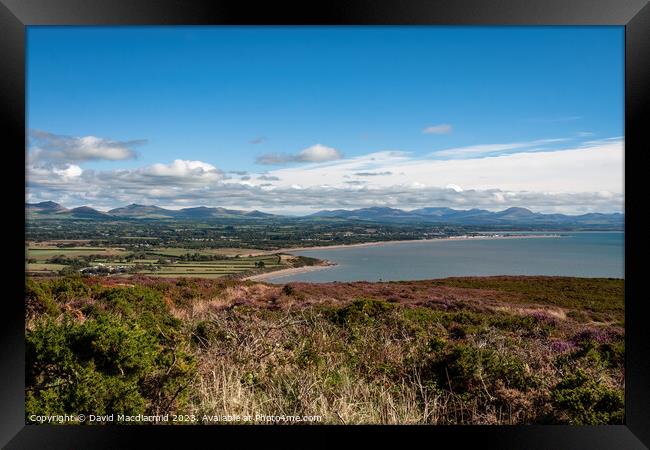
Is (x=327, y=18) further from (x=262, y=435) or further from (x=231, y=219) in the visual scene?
(x=231, y=219)

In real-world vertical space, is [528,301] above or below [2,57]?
below

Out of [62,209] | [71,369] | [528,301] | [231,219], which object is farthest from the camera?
[528,301]

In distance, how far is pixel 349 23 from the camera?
2.20 metres

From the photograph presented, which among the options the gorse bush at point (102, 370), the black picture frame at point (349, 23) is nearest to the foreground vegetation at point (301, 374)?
the gorse bush at point (102, 370)

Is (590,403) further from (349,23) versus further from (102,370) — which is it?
(102,370)

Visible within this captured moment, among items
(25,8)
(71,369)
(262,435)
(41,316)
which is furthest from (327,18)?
(41,316)

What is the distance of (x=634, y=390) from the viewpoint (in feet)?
7.10

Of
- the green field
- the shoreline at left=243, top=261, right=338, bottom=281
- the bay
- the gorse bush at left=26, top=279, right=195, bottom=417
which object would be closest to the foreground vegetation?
the gorse bush at left=26, top=279, right=195, bottom=417

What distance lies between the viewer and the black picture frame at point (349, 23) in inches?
84.2

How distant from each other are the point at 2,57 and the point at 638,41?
322cm

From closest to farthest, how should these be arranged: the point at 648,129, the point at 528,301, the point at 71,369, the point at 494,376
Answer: the point at 648,129 → the point at 71,369 → the point at 494,376 → the point at 528,301

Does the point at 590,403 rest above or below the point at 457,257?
below

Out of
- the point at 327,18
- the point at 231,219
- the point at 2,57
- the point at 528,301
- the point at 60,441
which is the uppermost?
the point at 327,18

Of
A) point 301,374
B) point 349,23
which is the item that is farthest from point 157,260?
point 349,23
